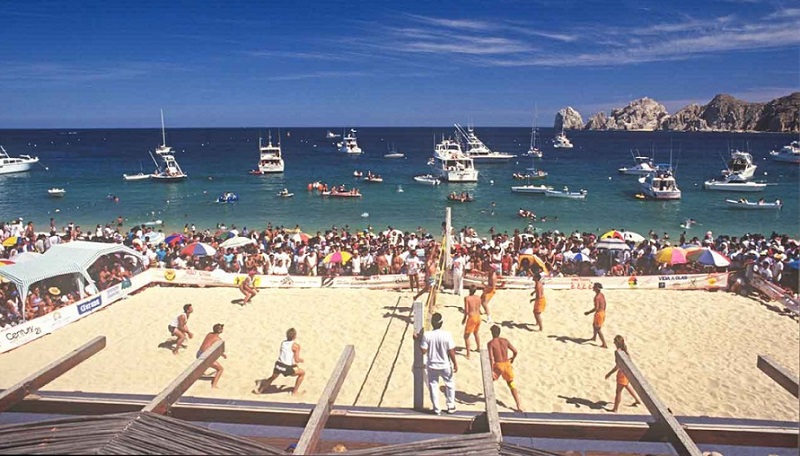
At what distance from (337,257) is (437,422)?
1150 cm

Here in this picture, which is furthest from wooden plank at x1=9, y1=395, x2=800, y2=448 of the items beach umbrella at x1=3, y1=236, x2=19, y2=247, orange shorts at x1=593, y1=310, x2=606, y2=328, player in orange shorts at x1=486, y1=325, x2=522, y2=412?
beach umbrella at x1=3, y1=236, x2=19, y2=247

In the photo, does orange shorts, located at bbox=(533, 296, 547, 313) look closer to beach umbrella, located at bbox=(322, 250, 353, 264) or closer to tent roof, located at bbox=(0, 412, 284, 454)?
beach umbrella, located at bbox=(322, 250, 353, 264)

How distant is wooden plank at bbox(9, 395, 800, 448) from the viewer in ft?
12.8

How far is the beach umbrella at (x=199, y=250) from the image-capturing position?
52.4 feet

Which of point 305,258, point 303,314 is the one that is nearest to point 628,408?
point 303,314

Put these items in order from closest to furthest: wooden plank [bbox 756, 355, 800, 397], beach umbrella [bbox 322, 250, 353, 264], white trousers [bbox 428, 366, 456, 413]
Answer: wooden plank [bbox 756, 355, 800, 397] < white trousers [bbox 428, 366, 456, 413] < beach umbrella [bbox 322, 250, 353, 264]

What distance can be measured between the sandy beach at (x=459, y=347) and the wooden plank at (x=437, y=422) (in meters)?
4.19

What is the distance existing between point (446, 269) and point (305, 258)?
4424 mm

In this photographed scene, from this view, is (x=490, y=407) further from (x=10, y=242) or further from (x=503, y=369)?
(x=10, y=242)

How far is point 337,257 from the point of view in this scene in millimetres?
15289

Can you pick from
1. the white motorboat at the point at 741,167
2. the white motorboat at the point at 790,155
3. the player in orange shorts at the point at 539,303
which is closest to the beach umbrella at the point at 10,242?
the player in orange shorts at the point at 539,303

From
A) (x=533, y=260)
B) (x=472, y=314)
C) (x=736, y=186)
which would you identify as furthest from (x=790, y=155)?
(x=472, y=314)

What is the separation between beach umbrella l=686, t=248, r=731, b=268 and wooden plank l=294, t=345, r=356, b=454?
1292cm

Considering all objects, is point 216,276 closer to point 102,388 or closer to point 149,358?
point 149,358
